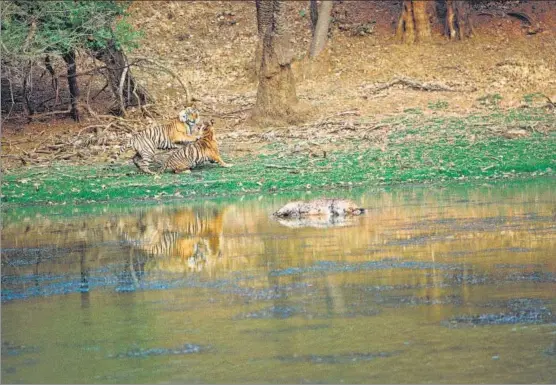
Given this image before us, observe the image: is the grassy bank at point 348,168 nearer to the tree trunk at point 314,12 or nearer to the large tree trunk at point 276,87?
the large tree trunk at point 276,87

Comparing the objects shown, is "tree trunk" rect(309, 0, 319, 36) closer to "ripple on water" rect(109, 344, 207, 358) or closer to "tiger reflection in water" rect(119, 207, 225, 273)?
"tiger reflection in water" rect(119, 207, 225, 273)

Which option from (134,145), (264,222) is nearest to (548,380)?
(264,222)

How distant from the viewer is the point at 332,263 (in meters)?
12.9

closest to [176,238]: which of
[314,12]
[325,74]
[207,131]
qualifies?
[207,131]

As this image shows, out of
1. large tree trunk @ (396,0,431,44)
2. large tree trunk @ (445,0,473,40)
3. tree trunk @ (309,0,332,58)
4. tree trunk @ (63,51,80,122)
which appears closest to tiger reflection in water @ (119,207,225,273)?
tree trunk @ (63,51,80,122)

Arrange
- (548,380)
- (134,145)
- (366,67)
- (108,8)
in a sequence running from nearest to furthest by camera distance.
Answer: (548,380) < (134,145) < (108,8) < (366,67)

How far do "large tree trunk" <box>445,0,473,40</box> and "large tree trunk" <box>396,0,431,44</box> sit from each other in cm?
56

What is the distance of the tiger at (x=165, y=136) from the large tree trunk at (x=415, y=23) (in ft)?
33.7

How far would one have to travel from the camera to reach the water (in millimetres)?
8734

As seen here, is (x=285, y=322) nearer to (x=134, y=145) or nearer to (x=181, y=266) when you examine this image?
(x=181, y=266)

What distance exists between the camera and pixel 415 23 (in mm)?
32344

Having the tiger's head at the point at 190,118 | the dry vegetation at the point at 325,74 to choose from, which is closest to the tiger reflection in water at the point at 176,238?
the tiger's head at the point at 190,118

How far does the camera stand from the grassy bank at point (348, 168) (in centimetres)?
2095

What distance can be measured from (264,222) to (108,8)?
1324cm
